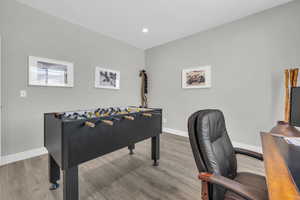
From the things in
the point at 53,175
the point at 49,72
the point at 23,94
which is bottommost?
the point at 53,175

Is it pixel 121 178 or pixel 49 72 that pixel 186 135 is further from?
pixel 49 72

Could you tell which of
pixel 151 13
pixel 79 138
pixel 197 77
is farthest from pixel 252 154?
pixel 151 13

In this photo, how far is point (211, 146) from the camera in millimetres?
932

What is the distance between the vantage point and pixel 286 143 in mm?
1062

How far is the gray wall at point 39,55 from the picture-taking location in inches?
82.0

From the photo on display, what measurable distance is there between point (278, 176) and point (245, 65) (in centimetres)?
265

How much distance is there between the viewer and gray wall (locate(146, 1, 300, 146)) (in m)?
2.27

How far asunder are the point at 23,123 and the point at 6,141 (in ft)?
1.10

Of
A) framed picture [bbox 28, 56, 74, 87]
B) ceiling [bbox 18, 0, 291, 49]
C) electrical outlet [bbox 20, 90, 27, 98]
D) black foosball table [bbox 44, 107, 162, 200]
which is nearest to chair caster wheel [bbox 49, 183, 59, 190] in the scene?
black foosball table [bbox 44, 107, 162, 200]

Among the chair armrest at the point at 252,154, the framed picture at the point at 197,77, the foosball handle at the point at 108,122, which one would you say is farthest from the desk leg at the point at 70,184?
the framed picture at the point at 197,77

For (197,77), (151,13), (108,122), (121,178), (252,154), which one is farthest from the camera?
(197,77)

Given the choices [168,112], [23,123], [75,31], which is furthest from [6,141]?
[168,112]

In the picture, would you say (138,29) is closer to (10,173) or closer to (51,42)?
(51,42)

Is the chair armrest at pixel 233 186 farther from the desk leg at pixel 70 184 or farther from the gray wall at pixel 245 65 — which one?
the gray wall at pixel 245 65
